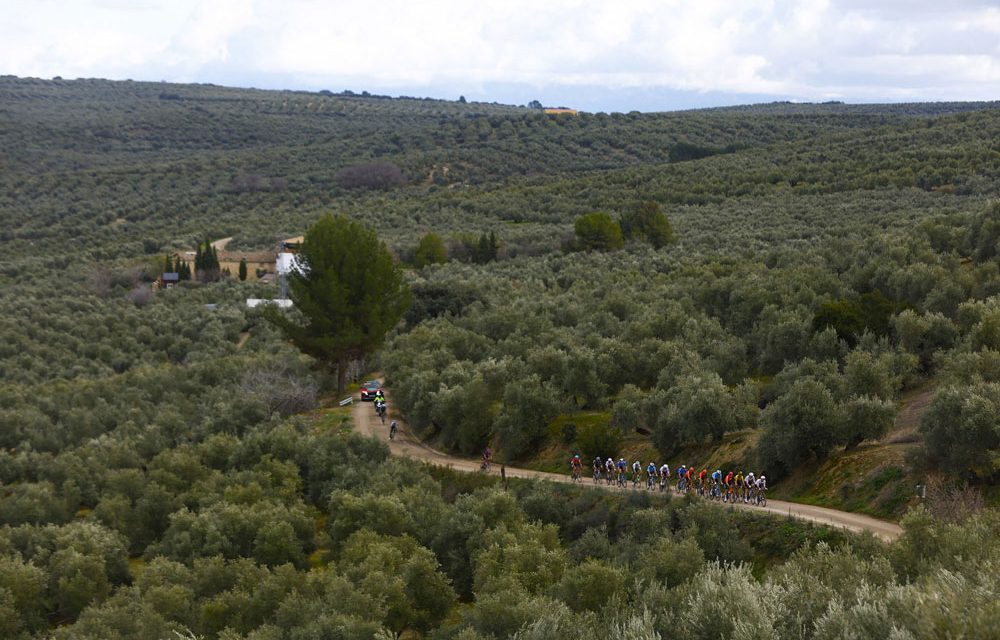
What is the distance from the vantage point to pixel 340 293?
35.5 m

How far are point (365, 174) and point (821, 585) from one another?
329ft

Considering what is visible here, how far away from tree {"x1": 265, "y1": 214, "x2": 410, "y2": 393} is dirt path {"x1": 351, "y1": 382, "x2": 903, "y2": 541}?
8.74 feet

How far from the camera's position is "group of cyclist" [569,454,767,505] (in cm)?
2039

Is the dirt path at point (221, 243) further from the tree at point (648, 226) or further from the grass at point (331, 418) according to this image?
the grass at point (331, 418)

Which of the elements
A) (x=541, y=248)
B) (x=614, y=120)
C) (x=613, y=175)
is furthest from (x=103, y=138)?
Answer: (x=541, y=248)

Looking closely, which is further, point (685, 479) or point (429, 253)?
point (429, 253)

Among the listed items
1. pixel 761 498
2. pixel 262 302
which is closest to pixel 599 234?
pixel 262 302

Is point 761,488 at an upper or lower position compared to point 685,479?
upper

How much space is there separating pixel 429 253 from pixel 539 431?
115 feet

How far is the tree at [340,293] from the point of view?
35.6 metres

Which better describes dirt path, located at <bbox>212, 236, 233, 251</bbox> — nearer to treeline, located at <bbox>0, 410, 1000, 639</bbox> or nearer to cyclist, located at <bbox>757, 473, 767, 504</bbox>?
treeline, located at <bbox>0, 410, 1000, 639</bbox>

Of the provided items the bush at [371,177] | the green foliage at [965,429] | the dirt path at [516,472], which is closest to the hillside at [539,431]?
the green foliage at [965,429]

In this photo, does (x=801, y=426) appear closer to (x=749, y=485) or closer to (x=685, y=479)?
(x=749, y=485)

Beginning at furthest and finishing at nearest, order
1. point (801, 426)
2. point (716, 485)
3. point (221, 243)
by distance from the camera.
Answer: point (221, 243) → point (801, 426) → point (716, 485)
